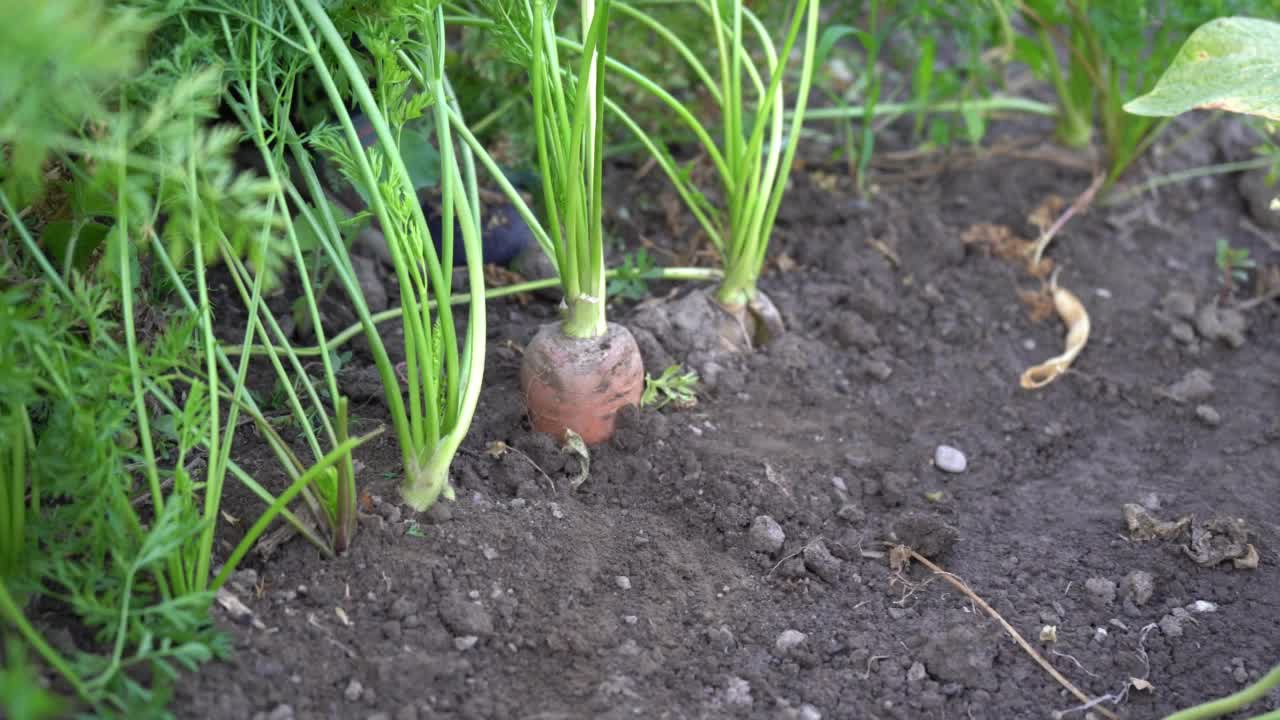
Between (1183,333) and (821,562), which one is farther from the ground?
(821,562)

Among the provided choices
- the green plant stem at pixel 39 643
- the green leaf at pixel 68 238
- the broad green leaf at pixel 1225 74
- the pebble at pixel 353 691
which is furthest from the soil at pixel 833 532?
the broad green leaf at pixel 1225 74

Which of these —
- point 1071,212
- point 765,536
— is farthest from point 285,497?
point 1071,212

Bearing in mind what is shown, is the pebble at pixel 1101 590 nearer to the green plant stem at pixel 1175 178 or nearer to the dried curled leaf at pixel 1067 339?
the dried curled leaf at pixel 1067 339

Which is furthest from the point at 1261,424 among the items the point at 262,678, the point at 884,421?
the point at 262,678

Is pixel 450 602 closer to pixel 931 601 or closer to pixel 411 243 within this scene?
pixel 411 243

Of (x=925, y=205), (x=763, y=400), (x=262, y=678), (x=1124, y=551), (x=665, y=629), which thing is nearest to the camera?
(x=262, y=678)

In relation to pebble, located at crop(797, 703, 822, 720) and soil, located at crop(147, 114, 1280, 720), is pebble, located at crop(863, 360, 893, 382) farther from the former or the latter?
pebble, located at crop(797, 703, 822, 720)

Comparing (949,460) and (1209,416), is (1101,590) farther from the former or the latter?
(1209,416)
